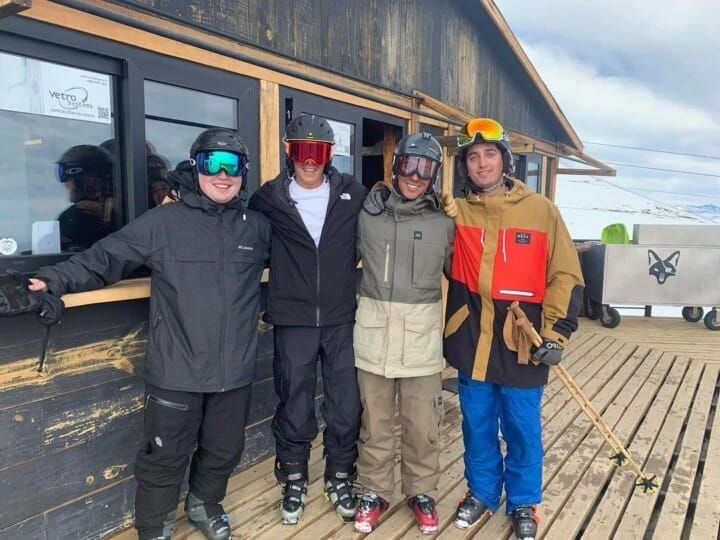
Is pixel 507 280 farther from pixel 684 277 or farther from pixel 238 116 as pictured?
pixel 684 277

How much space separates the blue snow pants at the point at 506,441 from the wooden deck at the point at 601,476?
0.66ft

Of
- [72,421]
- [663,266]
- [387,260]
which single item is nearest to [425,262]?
[387,260]

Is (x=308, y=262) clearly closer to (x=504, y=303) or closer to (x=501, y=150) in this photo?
(x=504, y=303)

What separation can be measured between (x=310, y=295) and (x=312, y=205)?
44 centimetres

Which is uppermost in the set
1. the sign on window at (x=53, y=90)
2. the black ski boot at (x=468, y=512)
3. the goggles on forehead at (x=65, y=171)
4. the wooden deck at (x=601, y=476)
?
the sign on window at (x=53, y=90)

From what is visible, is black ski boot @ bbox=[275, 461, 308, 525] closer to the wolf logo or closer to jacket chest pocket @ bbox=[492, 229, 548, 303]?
jacket chest pocket @ bbox=[492, 229, 548, 303]

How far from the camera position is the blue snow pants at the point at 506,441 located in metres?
2.60

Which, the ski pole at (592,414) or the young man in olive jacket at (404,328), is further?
the young man in olive jacket at (404,328)

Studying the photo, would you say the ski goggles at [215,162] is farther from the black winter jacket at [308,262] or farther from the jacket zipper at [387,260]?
the jacket zipper at [387,260]

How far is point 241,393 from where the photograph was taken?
2506 mm

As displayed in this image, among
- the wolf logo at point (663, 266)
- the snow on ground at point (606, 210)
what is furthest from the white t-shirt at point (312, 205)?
the snow on ground at point (606, 210)

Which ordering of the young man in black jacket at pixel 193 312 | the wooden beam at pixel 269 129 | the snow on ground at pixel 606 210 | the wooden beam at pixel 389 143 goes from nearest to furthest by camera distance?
the young man in black jacket at pixel 193 312, the wooden beam at pixel 269 129, the wooden beam at pixel 389 143, the snow on ground at pixel 606 210

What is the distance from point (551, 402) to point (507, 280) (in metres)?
2.52

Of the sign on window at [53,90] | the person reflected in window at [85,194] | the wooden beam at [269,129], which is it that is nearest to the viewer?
the sign on window at [53,90]
